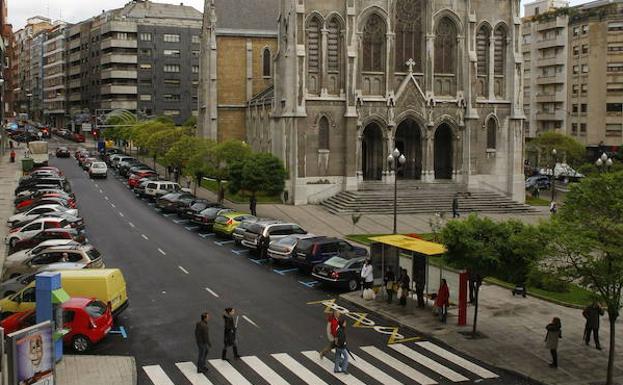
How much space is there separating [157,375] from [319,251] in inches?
497

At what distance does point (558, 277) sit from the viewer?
18.0 metres

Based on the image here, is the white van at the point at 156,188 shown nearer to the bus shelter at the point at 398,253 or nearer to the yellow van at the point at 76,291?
the bus shelter at the point at 398,253

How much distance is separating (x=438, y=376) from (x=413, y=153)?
39.6 m

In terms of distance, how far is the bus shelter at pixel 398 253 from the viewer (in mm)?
24703

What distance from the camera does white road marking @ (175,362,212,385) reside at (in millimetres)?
17844

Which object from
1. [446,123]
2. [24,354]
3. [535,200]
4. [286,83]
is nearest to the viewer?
[24,354]

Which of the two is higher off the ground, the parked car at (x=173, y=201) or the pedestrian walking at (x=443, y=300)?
the parked car at (x=173, y=201)

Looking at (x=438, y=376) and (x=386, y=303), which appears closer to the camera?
(x=438, y=376)

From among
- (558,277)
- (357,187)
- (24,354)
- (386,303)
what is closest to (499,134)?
(357,187)

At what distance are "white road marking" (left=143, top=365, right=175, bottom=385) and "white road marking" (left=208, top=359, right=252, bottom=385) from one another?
4.31 ft

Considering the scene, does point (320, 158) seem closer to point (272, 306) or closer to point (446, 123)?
point (446, 123)

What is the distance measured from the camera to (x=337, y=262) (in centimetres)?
2831

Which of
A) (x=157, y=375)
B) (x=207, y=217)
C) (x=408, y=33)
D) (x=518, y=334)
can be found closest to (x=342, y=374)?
(x=157, y=375)

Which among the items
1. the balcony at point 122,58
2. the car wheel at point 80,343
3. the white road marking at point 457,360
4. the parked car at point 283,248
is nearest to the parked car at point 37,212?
the parked car at point 283,248
